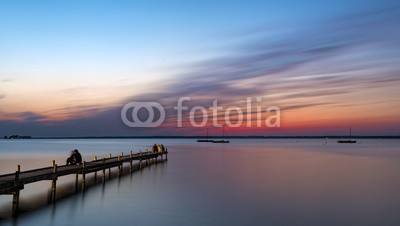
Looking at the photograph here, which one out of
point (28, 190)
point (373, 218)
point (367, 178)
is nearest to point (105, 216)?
point (28, 190)

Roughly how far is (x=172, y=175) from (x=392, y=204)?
71.8ft

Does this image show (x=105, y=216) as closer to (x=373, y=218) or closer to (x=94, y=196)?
(x=94, y=196)

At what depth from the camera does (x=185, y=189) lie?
3016 cm

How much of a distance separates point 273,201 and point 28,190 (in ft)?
56.7

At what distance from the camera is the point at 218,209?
21.7m

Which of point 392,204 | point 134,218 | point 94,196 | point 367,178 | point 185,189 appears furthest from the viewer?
point 367,178

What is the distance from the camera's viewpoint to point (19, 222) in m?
17.7

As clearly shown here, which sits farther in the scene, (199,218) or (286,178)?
(286,178)

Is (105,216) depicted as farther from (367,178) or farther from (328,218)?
(367,178)

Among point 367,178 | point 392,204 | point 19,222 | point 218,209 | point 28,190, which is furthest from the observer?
point 367,178

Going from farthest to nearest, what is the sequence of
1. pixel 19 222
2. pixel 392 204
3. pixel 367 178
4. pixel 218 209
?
pixel 367 178, pixel 392 204, pixel 218 209, pixel 19 222

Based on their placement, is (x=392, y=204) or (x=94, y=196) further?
(x=94, y=196)

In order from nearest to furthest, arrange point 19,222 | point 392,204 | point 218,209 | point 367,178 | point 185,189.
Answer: point 19,222 < point 218,209 < point 392,204 < point 185,189 < point 367,178

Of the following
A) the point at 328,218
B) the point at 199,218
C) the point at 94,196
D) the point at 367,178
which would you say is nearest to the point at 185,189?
the point at 94,196
